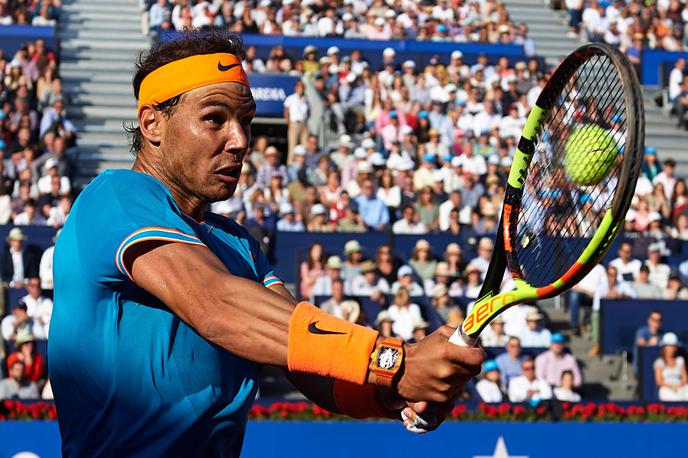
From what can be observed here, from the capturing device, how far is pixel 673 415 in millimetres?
10789

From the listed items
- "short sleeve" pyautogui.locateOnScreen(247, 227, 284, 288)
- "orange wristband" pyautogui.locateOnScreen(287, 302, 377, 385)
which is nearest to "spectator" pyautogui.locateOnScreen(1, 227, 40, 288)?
"short sleeve" pyautogui.locateOnScreen(247, 227, 284, 288)

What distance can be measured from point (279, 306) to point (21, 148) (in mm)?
12865

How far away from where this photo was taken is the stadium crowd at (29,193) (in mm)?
11000

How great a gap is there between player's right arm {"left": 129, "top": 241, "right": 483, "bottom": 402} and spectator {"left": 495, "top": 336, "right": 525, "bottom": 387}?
895 cm

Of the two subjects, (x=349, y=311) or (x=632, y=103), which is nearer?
(x=632, y=103)

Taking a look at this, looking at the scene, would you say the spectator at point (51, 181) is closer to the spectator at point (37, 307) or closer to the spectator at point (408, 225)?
the spectator at point (37, 307)

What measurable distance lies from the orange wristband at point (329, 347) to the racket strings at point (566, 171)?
777 mm

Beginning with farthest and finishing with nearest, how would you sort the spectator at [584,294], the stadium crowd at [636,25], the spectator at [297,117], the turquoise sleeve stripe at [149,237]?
the stadium crowd at [636,25], the spectator at [297,117], the spectator at [584,294], the turquoise sleeve stripe at [149,237]

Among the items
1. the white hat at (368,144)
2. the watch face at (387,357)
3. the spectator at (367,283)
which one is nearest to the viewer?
the watch face at (387,357)

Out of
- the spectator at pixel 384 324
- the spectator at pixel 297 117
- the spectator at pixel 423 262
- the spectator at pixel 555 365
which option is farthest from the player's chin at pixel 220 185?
the spectator at pixel 297 117

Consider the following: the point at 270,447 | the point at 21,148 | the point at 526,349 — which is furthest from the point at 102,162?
the point at 270,447

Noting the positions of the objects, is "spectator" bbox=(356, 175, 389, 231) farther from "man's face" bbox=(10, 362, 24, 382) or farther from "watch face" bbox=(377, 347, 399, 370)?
"watch face" bbox=(377, 347, 399, 370)

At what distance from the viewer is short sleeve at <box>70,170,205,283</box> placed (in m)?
2.84

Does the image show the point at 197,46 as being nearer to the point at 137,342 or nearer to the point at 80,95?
the point at 137,342
